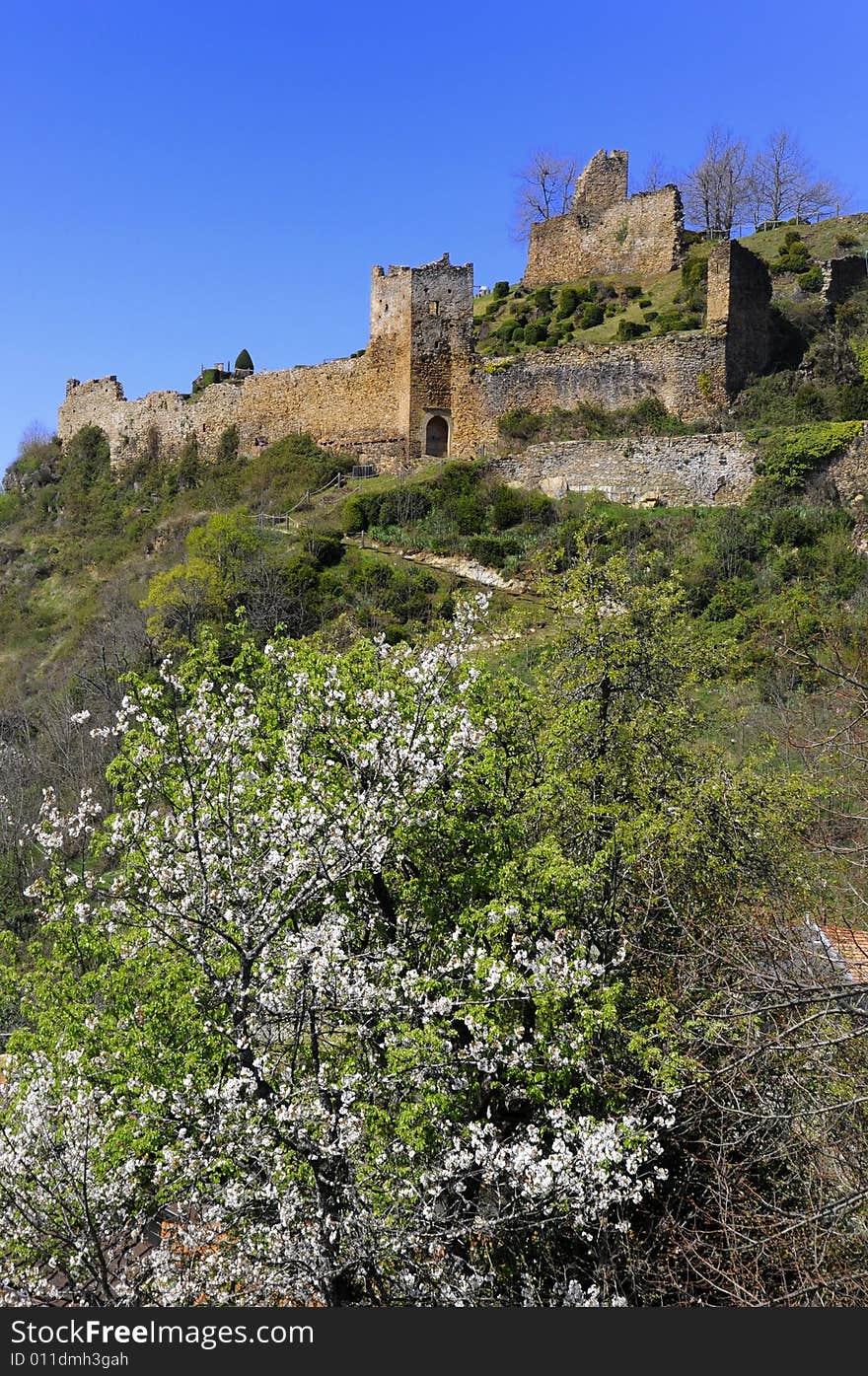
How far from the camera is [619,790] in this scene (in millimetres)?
11523

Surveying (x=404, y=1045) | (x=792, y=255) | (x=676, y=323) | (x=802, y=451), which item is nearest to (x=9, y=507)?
(x=676, y=323)

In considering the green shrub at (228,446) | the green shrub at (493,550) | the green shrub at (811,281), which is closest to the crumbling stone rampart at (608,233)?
the green shrub at (811,281)

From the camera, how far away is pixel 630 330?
1288 inches

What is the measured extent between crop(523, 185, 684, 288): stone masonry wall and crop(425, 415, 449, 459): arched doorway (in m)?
9.10

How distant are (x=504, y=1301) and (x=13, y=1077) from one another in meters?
3.63

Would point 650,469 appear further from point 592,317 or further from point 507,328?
point 507,328

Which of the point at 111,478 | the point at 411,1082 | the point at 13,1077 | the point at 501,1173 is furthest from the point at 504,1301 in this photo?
the point at 111,478

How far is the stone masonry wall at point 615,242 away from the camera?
3788cm

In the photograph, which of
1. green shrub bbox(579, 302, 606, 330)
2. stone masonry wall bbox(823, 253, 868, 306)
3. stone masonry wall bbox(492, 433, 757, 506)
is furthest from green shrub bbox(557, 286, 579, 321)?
stone masonry wall bbox(492, 433, 757, 506)

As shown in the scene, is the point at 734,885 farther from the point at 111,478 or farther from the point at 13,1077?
the point at 111,478

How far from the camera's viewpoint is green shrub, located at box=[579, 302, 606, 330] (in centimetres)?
3600

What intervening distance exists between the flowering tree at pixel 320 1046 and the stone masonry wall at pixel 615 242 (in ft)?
103

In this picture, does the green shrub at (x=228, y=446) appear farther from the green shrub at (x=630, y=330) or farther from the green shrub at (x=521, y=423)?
the green shrub at (x=630, y=330)

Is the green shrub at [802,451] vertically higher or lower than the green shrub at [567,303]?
lower
